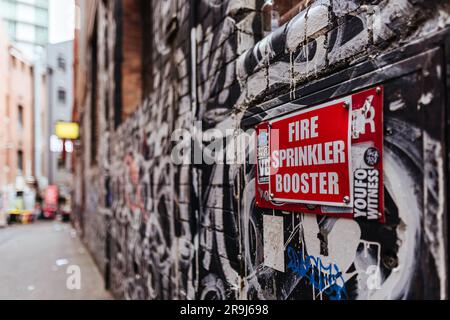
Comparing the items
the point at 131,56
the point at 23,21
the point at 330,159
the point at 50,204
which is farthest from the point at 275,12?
the point at 23,21

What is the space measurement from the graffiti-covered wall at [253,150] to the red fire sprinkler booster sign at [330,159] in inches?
1.3

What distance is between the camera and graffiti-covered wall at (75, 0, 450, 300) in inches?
34.5

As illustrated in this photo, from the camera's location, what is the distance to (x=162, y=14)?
134 inches

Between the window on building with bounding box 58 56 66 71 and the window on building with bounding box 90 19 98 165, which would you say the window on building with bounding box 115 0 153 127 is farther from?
the window on building with bounding box 58 56 66 71

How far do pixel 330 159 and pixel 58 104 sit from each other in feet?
93.7

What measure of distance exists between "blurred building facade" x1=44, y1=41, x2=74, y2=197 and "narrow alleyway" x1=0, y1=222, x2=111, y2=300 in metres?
16.4

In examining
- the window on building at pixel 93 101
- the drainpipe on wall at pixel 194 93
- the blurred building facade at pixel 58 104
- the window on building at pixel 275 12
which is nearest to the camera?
the window on building at pixel 275 12

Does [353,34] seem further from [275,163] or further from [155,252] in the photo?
[155,252]

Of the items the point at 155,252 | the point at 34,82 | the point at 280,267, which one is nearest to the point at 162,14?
the point at 155,252

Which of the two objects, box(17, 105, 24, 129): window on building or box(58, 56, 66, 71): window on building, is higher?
box(58, 56, 66, 71): window on building

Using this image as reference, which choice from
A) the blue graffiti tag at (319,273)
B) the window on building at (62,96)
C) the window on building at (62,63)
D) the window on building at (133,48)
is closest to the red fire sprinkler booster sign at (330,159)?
the blue graffiti tag at (319,273)

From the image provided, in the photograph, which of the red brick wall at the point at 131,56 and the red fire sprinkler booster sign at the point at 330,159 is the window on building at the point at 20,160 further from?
the red fire sprinkler booster sign at the point at 330,159

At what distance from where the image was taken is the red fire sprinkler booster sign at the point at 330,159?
100 centimetres

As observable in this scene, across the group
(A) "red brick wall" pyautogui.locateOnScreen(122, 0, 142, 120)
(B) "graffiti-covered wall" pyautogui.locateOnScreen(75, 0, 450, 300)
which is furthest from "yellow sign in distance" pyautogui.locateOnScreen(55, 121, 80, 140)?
(B) "graffiti-covered wall" pyautogui.locateOnScreen(75, 0, 450, 300)
